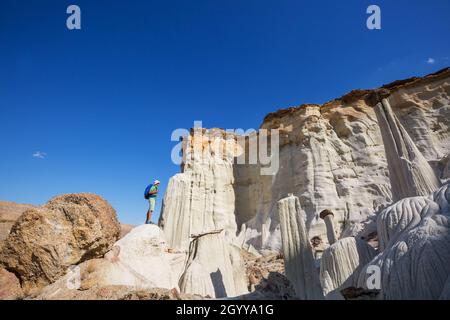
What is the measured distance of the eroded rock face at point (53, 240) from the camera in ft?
11.5

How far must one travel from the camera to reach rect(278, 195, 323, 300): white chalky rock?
268 inches

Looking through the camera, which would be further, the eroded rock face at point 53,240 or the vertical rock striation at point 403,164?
the vertical rock striation at point 403,164

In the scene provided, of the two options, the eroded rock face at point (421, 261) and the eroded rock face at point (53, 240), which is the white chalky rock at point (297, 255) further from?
the eroded rock face at point (53, 240)

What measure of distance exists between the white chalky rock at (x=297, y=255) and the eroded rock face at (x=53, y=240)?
5013 millimetres

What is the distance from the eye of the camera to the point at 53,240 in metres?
3.59

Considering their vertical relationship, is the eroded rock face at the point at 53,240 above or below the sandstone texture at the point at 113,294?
above

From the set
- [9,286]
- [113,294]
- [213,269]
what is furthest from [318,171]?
[9,286]

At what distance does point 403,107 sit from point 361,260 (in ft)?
53.6

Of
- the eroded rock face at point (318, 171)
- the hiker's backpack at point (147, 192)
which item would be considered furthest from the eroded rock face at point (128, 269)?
the eroded rock face at point (318, 171)

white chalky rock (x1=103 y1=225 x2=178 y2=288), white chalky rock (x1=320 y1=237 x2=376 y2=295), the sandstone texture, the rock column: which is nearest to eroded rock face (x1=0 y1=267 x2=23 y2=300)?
the sandstone texture

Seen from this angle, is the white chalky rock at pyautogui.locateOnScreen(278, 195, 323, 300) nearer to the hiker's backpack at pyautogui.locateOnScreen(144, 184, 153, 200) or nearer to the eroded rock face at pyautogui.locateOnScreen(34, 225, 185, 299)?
the eroded rock face at pyautogui.locateOnScreen(34, 225, 185, 299)

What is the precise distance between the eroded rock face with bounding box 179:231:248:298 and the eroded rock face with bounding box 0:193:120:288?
13.4ft

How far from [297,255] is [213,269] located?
2.68 meters
